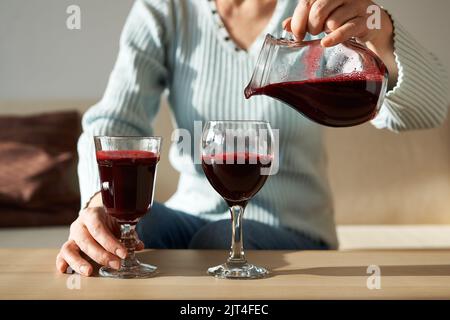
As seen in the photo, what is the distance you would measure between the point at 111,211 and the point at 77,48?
2.30 m

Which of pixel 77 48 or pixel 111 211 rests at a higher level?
pixel 77 48

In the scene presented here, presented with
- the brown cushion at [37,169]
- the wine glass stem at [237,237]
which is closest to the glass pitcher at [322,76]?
the wine glass stem at [237,237]

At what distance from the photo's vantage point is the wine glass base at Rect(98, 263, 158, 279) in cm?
91

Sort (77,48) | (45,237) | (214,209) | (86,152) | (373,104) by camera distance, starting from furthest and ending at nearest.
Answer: (77,48)
(45,237)
(214,209)
(86,152)
(373,104)

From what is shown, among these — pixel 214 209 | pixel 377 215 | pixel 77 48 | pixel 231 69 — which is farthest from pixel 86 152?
pixel 77 48

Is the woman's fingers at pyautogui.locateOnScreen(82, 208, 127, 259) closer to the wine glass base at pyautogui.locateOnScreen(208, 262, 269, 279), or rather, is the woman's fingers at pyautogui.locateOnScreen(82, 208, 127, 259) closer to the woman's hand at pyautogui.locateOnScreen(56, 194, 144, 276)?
the woman's hand at pyautogui.locateOnScreen(56, 194, 144, 276)

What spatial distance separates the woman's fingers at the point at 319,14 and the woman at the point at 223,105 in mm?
256

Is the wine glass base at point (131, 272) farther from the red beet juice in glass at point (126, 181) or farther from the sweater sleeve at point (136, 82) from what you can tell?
the sweater sleeve at point (136, 82)

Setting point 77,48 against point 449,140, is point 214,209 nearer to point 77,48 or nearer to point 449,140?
point 449,140

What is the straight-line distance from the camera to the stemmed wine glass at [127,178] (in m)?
0.92

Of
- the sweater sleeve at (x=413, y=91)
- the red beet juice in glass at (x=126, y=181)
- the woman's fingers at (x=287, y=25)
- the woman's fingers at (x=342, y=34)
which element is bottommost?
the red beet juice in glass at (x=126, y=181)

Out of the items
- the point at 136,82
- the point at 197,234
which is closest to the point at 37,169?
the point at 136,82

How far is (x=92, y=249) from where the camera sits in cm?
96

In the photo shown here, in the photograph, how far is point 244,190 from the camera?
3.04 ft
